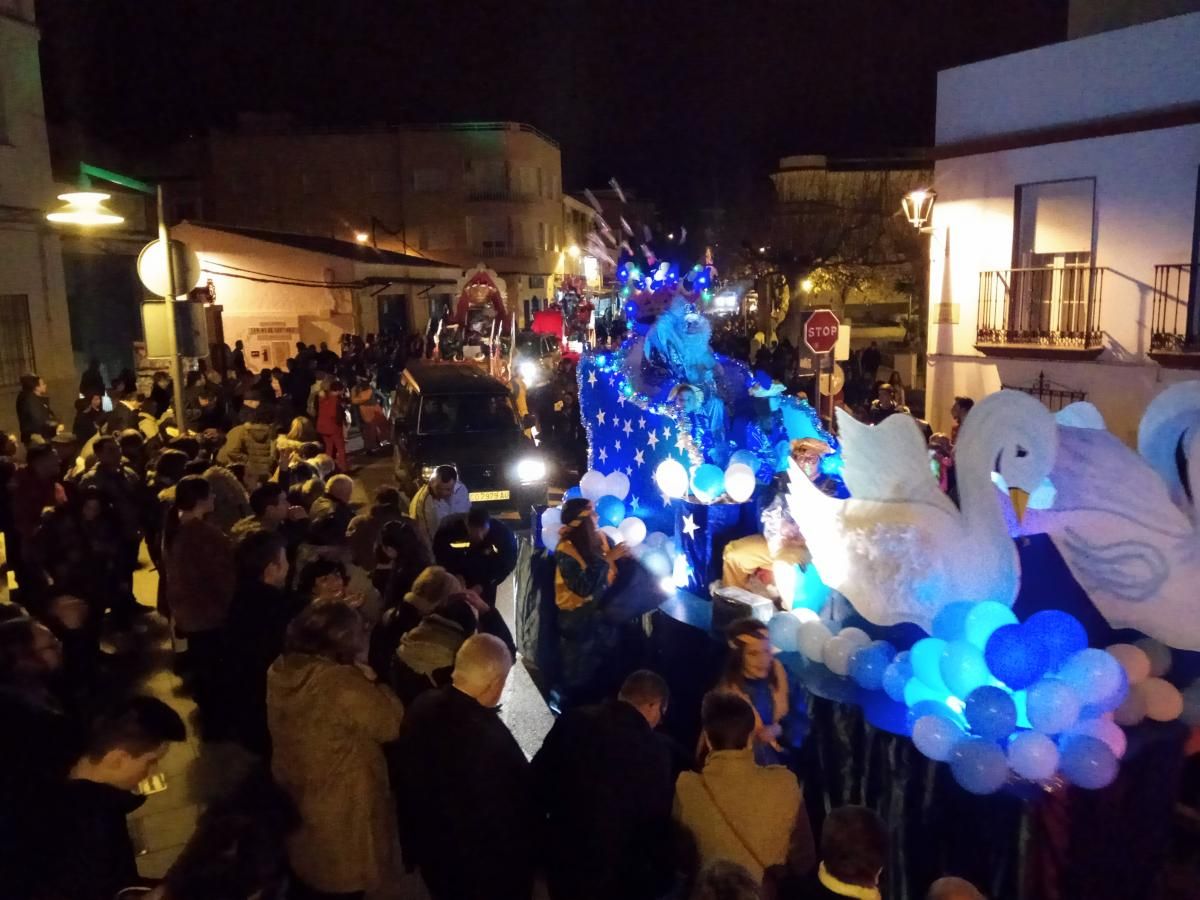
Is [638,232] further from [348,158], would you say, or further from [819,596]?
[819,596]

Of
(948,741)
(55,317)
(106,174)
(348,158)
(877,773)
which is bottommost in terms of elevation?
(877,773)

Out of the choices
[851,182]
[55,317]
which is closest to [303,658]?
[55,317]

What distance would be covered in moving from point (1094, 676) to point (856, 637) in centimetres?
126

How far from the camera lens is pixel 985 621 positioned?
439cm

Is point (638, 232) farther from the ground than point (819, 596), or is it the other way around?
point (638, 232)

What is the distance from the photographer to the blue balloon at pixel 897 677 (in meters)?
4.73

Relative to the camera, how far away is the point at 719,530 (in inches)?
270

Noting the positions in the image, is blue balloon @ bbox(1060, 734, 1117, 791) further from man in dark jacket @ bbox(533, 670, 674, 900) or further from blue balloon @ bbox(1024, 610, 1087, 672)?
man in dark jacket @ bbox(533, 670, 674, 900)

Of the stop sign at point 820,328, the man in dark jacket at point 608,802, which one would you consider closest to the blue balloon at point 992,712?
the man in dark jacket at point 608,802

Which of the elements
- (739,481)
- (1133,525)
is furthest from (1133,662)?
(739,481)

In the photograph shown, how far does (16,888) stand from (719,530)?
480 centimetres

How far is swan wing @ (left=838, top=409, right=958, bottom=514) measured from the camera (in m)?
4.99

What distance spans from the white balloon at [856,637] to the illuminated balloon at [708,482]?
73.9 inches

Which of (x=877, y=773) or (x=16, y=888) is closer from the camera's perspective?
(x=16, y=888)
